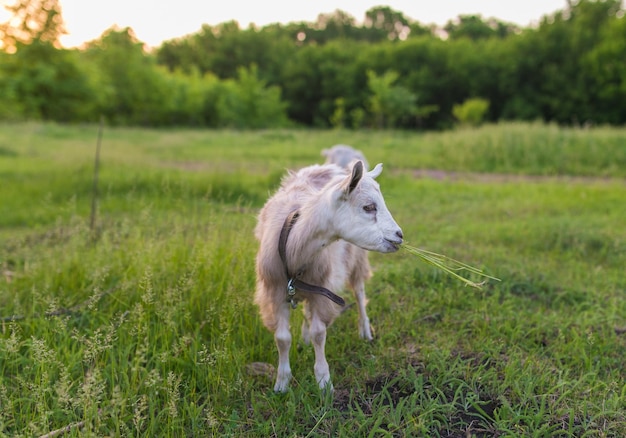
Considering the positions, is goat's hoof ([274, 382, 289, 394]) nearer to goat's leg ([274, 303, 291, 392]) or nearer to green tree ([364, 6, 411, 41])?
goat's leg ([274, 303, 291, 392])

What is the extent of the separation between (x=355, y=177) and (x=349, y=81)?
143 feet

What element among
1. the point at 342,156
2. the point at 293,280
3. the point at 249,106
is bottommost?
the point at 293,280

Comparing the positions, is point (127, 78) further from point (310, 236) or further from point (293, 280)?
point (310, 236)

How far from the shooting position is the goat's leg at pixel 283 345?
3027 millimetres

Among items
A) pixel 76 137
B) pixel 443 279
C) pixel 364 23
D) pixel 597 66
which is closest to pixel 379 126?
pixel 597 66

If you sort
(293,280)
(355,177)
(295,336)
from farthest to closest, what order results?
(295,336)
(293,280)
(355,177)

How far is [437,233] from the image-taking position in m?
6.43

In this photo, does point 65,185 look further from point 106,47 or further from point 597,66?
point 597,66

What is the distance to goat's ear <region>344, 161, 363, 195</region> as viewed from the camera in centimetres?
242

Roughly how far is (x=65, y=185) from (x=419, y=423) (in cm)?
755

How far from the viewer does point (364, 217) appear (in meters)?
2.57

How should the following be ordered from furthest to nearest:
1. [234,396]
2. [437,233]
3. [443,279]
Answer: [437,233]
[443,279]
[234,396]

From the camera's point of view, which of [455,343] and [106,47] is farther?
[106,47]

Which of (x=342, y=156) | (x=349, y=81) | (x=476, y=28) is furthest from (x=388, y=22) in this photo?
(x=342, y=156)
